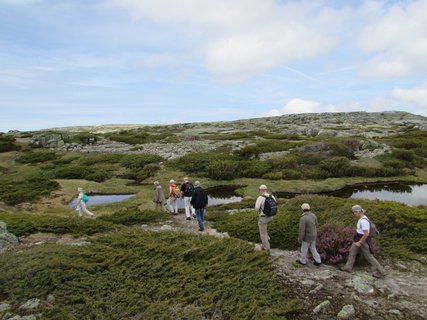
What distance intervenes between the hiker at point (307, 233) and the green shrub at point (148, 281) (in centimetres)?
167

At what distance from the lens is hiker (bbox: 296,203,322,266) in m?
13.2

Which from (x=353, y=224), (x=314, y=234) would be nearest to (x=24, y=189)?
(x=314, y=234)

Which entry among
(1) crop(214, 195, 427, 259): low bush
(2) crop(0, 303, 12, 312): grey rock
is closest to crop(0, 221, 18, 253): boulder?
(2) crop(0, 303, 12, 312): grey rock

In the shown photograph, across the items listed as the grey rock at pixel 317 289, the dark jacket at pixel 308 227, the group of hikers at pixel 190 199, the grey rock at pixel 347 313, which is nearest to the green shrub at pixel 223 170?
the group of hikers at pixel 190 199

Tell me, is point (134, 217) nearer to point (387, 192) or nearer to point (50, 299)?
point (50, 299)

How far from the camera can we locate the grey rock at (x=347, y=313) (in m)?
9.74

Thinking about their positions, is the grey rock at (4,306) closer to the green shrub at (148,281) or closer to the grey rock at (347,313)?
the green shrub at (148,281)

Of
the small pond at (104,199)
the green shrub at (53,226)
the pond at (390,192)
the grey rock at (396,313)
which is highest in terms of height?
the green shrub at (53,226)

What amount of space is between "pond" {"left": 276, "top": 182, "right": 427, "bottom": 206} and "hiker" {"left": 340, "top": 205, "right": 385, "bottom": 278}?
19.6 metres

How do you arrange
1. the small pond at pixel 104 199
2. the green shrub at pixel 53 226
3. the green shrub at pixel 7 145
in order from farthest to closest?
the green shrub at pixel 7 145
the small pond at pixel 104 199
the green shrub at pixel 53 226

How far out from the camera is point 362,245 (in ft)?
41.3

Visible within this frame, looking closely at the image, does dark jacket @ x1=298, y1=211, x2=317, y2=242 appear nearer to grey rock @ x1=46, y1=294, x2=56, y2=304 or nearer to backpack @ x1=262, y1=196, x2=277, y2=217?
backpack @ x1=262, y1=196, x2=277, y2=217

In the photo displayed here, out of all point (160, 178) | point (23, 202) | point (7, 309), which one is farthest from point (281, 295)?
point (160, 178)

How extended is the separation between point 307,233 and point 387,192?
79.4 feet
